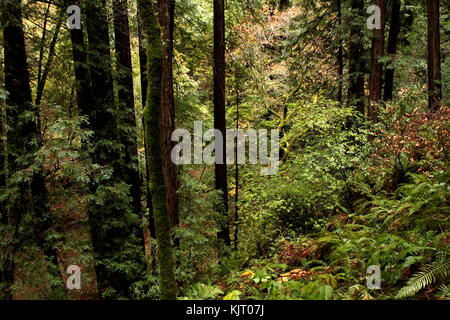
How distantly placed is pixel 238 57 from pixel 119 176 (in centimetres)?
663

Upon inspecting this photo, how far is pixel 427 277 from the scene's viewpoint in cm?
379

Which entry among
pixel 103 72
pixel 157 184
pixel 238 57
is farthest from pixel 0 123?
pixel 238 57

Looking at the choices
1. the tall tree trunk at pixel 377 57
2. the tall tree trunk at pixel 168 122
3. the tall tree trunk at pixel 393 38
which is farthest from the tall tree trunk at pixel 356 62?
the tall tree trunk at pixel 168 122

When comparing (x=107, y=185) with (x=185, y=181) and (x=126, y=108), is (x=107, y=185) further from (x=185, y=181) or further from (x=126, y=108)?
(x=126, y=108)

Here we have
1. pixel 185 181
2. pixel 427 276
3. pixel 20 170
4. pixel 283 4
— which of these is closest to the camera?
pixel 427 276

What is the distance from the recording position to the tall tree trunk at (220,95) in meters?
10.4

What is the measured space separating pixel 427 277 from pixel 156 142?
3668 millimetres

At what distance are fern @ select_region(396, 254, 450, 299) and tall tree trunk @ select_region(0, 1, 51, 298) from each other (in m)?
7.71

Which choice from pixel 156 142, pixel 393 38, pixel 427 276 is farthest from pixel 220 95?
pixel 393 38

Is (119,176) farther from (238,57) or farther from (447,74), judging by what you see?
(447,74)

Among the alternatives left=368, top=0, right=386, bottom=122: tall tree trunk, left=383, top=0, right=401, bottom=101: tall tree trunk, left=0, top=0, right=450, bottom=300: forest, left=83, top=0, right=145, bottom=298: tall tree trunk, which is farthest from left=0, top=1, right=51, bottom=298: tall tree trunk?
left=383, top=0, right=401, bottom=101: tall tree trunk

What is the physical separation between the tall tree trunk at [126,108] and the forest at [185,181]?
0.06 metres

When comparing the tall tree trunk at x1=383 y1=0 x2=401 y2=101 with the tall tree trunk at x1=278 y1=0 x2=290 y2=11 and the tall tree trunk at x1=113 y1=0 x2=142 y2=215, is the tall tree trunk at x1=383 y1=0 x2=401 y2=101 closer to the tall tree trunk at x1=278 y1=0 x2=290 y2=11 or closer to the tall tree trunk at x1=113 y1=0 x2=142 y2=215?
the tall tree trunk at x1=278 y1=0 x2=290 y2=11

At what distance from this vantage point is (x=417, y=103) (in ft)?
25.5
